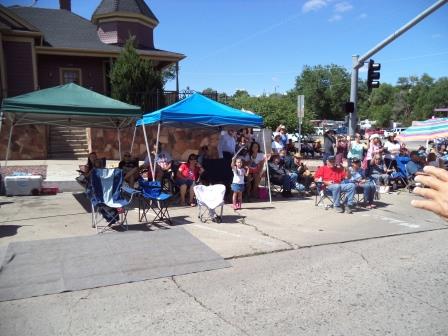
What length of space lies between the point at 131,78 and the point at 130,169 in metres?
9.46

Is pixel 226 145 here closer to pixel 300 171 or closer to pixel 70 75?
pixel 300 171

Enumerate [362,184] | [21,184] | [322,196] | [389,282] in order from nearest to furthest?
[389,282], [322,196], [362,184], [21,184]

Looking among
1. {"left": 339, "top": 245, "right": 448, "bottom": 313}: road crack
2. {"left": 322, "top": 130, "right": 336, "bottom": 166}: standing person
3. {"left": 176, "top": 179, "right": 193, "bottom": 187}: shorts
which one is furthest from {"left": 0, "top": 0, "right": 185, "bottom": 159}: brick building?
{"left": 339, "top": 245, "right": 448, "bottom": 313}: road crack

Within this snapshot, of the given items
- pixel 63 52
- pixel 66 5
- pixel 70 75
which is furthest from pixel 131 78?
pixel 66 5

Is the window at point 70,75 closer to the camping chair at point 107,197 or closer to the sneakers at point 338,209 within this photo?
the camping chair at point 107,197

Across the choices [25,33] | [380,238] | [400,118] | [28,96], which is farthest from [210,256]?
[400,118]

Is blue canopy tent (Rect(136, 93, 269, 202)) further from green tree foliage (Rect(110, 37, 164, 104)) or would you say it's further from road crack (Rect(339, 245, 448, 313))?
green tree foliage (Rect(110, 37, 164, 104))

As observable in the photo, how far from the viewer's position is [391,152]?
1441 cm

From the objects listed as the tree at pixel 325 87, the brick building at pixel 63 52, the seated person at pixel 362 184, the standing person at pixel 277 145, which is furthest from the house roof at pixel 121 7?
the tree at pixel 325 87

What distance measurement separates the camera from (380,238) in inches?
280

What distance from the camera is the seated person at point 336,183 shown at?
9156 mm

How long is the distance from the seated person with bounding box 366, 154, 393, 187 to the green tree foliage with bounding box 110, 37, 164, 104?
10707 mm

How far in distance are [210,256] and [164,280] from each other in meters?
1.05

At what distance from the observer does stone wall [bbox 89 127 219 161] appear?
56.4 ft
